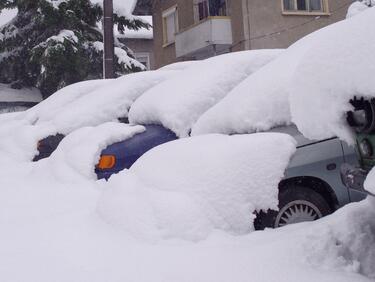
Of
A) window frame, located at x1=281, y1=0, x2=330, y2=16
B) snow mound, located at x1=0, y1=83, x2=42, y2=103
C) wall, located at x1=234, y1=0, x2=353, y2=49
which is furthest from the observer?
snow mound, located at x1=0, y1=83, x2=42, y2=103

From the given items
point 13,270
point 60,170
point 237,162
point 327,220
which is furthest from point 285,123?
point 60,170

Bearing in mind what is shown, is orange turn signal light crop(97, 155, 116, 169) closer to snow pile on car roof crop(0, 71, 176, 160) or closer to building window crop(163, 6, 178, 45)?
snow pile on car roof crop(0, 71, 176, 160)

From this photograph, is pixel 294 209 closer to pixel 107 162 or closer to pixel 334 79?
pixel 334 79

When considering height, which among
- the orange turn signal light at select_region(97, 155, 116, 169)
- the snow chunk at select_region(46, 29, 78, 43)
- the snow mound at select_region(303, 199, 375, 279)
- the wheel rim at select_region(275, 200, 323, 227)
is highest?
the snow chunk at select_region(46, 29, 78, 43)

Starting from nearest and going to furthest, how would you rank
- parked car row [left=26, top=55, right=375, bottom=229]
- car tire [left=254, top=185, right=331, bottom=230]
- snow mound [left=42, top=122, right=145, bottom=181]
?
car tire [left=254, top=185, right=331, bottom=230]
parked car row [left=26, top=55, right=375, bottom=229]
snow mound [left=42, top=122, right=145, bottom=181]

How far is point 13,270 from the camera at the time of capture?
10.4ft

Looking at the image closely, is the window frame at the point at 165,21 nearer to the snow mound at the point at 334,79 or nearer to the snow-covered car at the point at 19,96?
the snow-covered car at the point at 19,96

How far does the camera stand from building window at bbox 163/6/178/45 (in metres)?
22.1

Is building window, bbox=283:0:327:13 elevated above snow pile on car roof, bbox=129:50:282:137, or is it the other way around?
building window, bbox=283:0:327:13

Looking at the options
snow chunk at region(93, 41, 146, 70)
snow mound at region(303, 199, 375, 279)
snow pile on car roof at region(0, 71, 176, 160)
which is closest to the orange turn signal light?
snow pile on car roof at region(0, 71, 176, 160)

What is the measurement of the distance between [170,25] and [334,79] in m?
20.5

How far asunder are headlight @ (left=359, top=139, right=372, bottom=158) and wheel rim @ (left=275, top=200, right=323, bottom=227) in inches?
39.8

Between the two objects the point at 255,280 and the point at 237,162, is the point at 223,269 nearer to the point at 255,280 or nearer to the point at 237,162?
the point at 255,280

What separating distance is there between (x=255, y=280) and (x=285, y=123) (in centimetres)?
159
